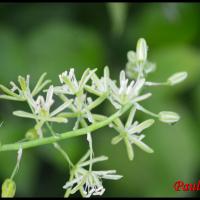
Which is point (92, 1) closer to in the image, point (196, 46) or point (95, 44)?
point (95, 44)

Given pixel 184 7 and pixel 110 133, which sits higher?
pixel 184 7

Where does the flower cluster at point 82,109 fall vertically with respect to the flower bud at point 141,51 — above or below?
below

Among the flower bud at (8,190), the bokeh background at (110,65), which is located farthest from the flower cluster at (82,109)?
the bokeh background at (110,65)

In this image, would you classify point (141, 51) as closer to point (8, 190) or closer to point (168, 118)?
point (168, 118)

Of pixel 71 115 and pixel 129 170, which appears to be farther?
pixel 129 170

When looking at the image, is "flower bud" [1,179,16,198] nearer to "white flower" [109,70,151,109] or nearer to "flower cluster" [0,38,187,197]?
"flower cluster" [0,38,187,197]

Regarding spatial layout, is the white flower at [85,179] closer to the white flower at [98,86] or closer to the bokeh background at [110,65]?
the white flower at [98,86]

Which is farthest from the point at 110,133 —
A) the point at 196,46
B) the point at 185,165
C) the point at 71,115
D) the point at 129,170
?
the point at 71,115

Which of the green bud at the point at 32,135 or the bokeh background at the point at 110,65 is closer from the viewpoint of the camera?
the green bud at the point at 32,135

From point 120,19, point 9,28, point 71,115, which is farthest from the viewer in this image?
point 9,28
